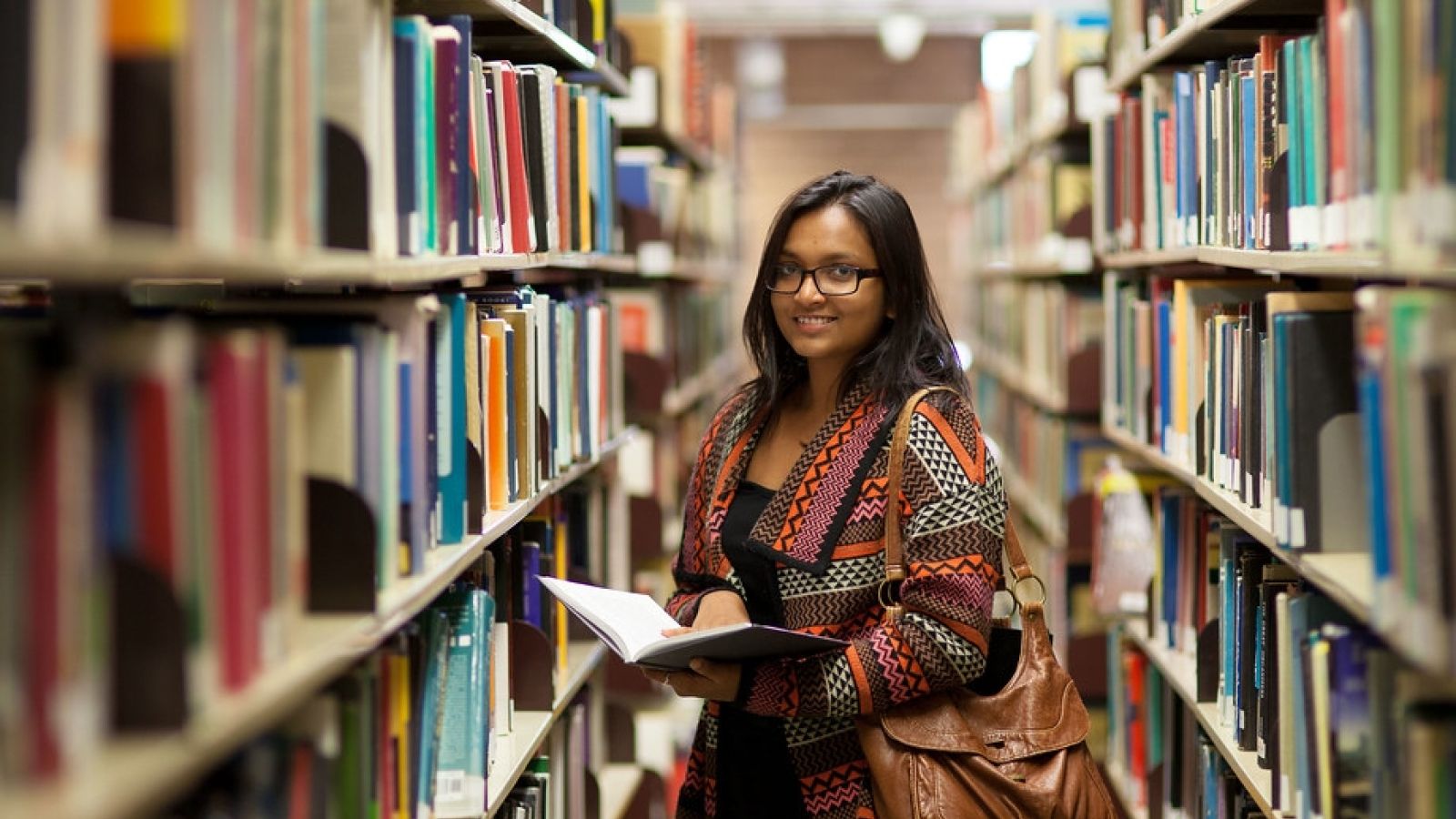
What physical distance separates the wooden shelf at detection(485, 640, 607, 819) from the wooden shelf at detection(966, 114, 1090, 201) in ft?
7.77

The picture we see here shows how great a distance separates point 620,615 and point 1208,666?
110 centimetres

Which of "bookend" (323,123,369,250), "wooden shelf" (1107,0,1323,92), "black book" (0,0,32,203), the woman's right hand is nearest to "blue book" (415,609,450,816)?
the woman's right hand

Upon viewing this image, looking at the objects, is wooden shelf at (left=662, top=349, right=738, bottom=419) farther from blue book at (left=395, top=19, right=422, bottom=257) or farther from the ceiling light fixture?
blue book at (left=395, top=19, right=422, bottom=257)

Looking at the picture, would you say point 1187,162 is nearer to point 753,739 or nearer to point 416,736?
point 753,739

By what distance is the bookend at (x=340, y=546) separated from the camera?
1.53 meters

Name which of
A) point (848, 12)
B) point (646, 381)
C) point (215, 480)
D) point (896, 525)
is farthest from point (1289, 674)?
point (848, 12)

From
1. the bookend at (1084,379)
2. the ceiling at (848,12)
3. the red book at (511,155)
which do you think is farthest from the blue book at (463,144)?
the ceiling at (848,12)

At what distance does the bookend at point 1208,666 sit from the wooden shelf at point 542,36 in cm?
153

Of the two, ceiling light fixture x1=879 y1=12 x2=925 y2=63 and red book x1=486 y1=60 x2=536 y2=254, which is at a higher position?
ceiling light fixture x1=879 y1=12 x2=925 y2=63

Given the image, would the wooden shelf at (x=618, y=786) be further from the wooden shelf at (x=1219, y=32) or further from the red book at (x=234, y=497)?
the red book at (x=234, y=497)

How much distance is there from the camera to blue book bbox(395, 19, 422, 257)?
5.75 ft

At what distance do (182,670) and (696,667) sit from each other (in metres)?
1.11

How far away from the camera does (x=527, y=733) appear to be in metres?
2.49

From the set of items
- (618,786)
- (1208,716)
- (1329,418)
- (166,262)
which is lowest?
(618,786)
